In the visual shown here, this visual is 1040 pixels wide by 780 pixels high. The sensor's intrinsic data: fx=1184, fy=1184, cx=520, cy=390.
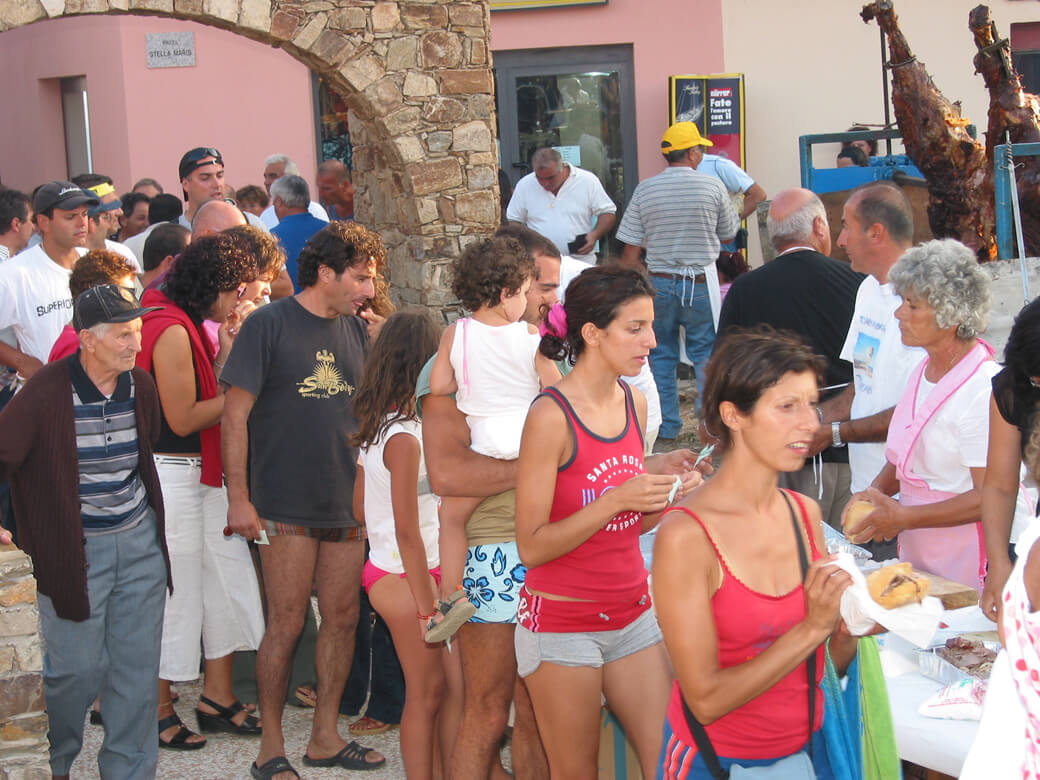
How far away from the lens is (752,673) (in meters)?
2.33

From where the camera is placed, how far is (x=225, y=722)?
484cm

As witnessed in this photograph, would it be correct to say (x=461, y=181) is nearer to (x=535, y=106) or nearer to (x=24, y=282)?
(x=24, y=282)

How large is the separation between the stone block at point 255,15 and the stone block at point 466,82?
1241 millimetres

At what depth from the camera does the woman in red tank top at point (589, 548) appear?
306 cm

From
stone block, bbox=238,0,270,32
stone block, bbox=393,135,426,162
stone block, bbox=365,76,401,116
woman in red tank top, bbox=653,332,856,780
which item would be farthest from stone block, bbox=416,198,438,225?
woman in red tank top, bbox=653,332,856,780

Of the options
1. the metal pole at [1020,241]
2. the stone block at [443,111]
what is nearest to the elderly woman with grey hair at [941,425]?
the metal pole at [1020,241]

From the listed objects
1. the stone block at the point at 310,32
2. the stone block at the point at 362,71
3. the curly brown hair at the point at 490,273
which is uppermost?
the stone block at the point at 310,32

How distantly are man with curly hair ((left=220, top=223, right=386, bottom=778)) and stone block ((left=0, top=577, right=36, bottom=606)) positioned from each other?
85 centimetres

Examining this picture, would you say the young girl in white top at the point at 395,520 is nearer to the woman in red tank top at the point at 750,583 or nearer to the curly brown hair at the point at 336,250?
the curly brown hair at the point at 336,250

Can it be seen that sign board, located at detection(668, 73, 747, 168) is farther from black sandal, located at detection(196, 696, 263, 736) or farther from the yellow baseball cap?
black sandal, located at detection(196, 696, 263, 736)

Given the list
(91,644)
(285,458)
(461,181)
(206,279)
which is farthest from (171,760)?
Result: (461,181)

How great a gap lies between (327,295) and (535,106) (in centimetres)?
895

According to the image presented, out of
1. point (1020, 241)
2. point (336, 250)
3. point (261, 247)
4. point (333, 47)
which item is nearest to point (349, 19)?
point (333, 47)

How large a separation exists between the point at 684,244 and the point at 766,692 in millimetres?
6461
